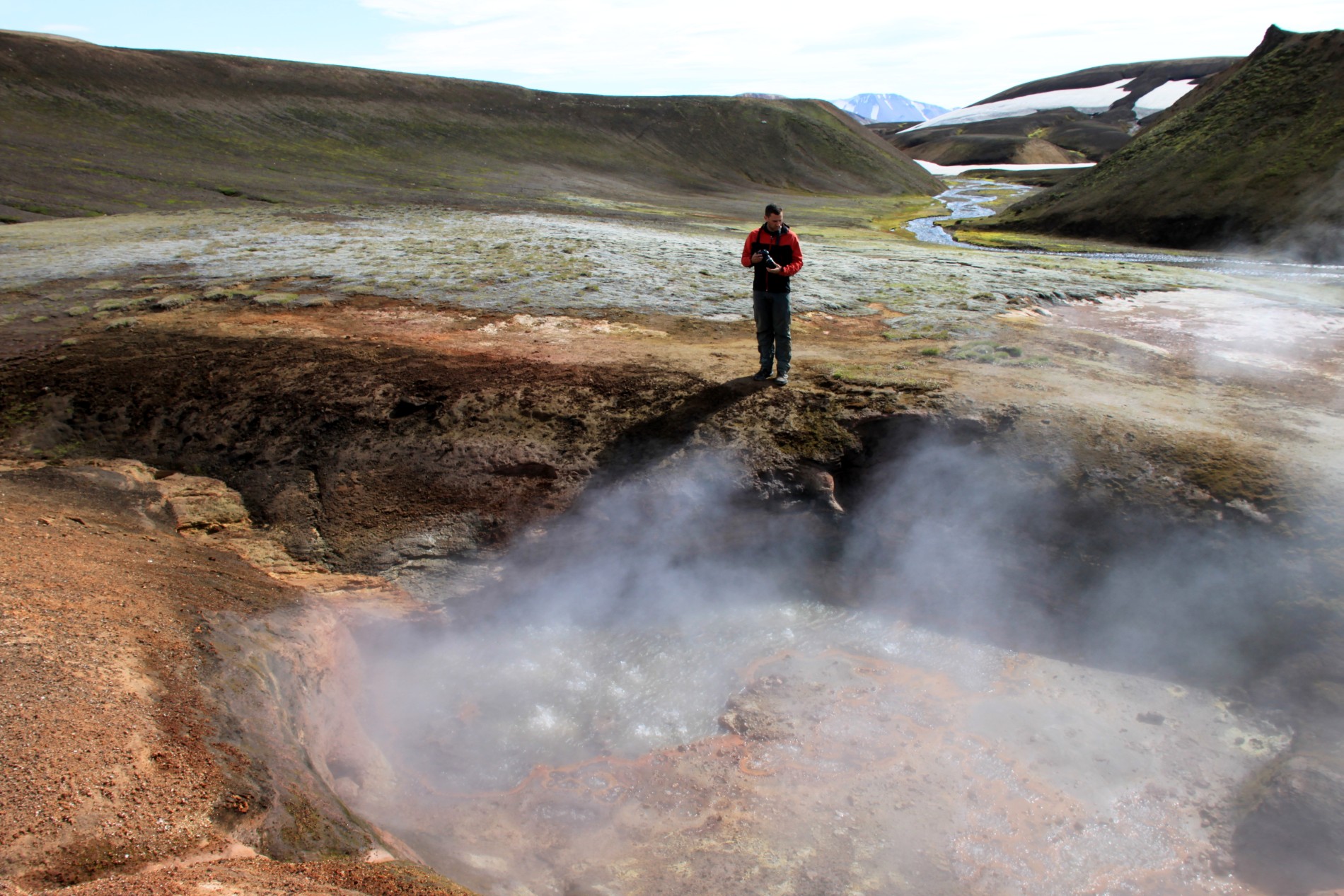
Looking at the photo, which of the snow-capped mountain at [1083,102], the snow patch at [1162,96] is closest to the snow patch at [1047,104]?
the snow-capped mountain at [1083,102]

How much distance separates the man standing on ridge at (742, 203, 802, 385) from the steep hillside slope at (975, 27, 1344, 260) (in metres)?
18.8

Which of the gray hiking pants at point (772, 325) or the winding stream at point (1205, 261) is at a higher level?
the winding stream at point (1205, 261)

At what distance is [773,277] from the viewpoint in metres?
6.74

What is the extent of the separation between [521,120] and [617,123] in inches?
264

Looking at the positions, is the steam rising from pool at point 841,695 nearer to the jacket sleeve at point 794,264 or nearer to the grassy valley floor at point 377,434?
the grassy valley floor at point 377,434

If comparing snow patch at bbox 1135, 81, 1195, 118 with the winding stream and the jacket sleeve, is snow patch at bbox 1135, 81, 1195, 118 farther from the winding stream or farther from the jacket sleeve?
the jacket sleeve

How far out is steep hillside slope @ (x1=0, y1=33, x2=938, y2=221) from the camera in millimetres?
22969

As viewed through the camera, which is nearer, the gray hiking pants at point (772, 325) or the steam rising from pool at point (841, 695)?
the steam rising from pool at point (841, 695)

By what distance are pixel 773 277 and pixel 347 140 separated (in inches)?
1364

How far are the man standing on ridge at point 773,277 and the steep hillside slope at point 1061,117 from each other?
6644 cm

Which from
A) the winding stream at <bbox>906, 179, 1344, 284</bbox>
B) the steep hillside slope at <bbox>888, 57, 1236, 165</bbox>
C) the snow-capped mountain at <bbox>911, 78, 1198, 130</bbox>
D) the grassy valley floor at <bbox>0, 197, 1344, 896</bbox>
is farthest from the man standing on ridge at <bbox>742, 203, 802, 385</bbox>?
the snow-capped mountain at <bbox>911, 78, 1198, 130</bbox>

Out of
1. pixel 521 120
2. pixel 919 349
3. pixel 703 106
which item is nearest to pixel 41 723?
pixel 919 349

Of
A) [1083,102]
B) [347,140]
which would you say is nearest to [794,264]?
[347,140]

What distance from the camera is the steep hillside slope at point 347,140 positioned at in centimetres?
2297
